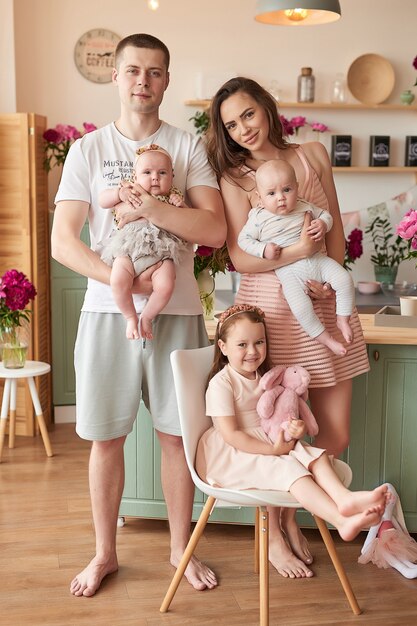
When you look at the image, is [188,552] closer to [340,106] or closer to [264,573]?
[264,573]

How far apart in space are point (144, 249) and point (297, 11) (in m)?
1.66

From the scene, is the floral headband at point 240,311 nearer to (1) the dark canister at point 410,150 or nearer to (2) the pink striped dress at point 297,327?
(2) the pink striped dress at point 297,327

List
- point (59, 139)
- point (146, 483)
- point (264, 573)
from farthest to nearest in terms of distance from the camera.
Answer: point (59, 139) → point (146, 483) → point (264, 573)

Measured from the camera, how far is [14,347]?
418 cm

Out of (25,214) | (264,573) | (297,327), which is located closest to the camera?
(264,573)

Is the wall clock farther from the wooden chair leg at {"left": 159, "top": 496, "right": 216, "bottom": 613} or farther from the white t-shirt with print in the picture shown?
the wooden chair leg at {"left": 159, "top": 496, "right": 216, "bottom": 613}

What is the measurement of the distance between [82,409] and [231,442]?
0.49 metres

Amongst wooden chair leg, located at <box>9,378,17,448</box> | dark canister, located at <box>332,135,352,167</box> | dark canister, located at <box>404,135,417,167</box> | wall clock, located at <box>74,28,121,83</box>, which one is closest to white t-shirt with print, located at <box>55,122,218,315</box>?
wooden chair leg, located at <box>9,378,17,448</box>

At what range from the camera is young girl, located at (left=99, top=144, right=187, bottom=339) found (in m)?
2.41

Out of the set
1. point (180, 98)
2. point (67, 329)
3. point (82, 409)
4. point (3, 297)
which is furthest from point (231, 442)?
point (180, 98)

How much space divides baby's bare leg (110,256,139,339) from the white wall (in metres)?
2.94

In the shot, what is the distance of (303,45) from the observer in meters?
5.60

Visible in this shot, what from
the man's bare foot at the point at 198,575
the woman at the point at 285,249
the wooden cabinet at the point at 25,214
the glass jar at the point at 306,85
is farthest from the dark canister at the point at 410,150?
the man's bare foot at the point at 198,575

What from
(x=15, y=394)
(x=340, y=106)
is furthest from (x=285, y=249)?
(x=340, y=106)
